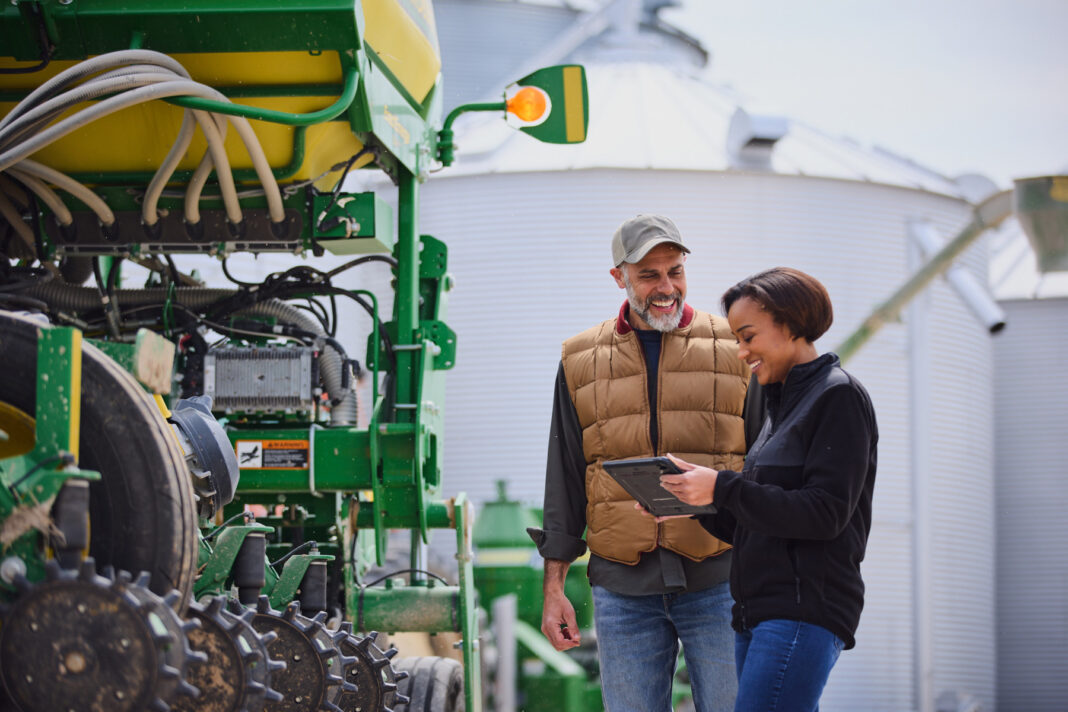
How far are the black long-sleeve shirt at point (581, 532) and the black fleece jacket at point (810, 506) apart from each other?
501 mm

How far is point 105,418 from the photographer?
2988mm

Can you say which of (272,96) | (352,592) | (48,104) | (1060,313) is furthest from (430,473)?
(1060,313)

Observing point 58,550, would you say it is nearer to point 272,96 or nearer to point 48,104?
point 48,104

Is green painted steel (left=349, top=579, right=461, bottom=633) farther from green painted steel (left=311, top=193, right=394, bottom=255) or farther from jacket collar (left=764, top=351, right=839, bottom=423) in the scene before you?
jacket collar (left=764, top=351, right=839, bottom=423)

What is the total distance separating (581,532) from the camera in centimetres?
424

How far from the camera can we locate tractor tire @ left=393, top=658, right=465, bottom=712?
238 inches

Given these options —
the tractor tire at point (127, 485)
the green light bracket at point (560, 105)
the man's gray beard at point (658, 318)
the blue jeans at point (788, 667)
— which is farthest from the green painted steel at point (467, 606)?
the tractor tire at point (127, 485)

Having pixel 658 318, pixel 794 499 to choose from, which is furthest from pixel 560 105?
pixel 794 499

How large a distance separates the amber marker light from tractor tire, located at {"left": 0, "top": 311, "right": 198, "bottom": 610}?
3.47 m

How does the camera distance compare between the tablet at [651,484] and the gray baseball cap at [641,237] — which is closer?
the tablet at [651,484]

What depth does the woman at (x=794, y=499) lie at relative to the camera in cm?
319

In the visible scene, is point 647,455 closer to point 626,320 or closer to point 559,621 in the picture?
point 626,320

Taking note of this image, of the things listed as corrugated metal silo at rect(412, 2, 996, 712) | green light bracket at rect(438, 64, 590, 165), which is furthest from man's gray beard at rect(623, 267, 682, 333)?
corrugated metal silo at rect(412, 2, 996, 712)

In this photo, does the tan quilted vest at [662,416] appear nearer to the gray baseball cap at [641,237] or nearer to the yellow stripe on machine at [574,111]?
the gray baseball cap at [641,237]
